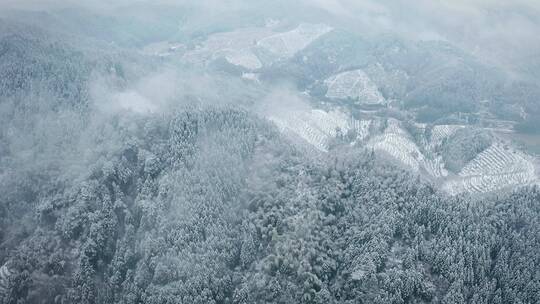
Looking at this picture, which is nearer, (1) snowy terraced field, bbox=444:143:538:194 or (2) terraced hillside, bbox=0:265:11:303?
(2) terraced hillside, bbox=0:265:11:303

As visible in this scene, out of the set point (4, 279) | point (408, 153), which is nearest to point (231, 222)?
point (4, 279)

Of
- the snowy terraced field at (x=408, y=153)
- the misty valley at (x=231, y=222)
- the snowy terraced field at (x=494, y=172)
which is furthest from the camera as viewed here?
the snowy terraced field at (x=408, y=153)

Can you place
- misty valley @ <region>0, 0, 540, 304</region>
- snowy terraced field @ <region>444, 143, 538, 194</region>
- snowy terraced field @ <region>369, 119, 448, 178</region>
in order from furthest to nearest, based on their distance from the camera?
snowy terraced field @ <region>369, 119, 448, 178</region>, snowy terraced field @ <region>444, 143, 538, 194</region>, misty valley @ <region>0, 0, 540, 304</region>

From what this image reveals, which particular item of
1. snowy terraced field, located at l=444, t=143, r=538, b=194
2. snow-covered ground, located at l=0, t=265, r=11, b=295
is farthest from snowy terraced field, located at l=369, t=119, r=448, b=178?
snow-covered ground, located at l=0, t=265, r=11, b=295

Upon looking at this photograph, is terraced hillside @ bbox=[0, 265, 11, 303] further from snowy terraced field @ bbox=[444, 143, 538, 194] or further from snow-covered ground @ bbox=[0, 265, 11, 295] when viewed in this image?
snowy terraced field @ bbox=[444, 143, 538, 194]

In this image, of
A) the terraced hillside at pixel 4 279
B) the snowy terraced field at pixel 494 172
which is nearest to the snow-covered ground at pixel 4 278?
the terraced hillside at pixel 4 279

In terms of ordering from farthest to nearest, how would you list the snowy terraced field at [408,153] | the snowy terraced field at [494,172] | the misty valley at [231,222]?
the snowy terraced field at [408,153] → the snowy terraced field at [494,172] → the misty valley at [231,222]

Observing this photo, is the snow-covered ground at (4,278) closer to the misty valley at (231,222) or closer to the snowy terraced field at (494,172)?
the misty valley at (231,222)

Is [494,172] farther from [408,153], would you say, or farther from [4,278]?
[4,278]

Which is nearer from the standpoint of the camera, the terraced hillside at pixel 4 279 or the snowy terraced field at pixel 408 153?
the terraced hillside at pixel 4 279

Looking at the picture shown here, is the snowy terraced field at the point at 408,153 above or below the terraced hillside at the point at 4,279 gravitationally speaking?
below
